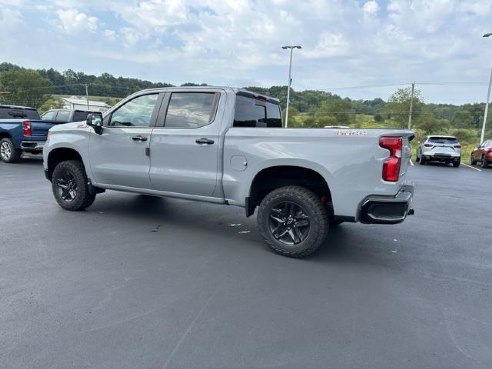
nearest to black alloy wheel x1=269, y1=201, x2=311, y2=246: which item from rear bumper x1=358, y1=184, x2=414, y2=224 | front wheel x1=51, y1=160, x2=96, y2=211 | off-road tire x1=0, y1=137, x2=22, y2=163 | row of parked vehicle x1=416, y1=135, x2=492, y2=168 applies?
rear bumper x1=358, y1=184, x2=414, y2=224

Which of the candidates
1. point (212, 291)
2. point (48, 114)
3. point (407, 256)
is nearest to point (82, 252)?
point (212, 291)

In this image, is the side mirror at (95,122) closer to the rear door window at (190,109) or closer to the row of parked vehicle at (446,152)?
the rear door window at (190,109)

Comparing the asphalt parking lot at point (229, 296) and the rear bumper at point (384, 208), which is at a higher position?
the rear bumper at point (384, 208)

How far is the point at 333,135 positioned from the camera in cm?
419

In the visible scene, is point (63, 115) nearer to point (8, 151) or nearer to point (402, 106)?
point (8, 151)

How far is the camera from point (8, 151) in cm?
1274

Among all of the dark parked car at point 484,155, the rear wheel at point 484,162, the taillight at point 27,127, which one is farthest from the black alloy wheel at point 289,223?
the rear wheel at point 484,162

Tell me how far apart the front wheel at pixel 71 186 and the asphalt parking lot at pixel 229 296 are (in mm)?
303

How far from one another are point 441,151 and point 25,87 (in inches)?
2579

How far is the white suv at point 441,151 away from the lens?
19.4 metres

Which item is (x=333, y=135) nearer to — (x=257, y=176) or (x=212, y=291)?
(x=257, y=176)

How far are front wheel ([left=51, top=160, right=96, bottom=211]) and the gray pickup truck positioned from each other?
16 mm

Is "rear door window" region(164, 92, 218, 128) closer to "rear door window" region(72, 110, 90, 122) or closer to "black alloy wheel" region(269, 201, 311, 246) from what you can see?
"black alloy wheel" region(269, 201, 311, 246)

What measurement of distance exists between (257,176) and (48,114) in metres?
12.7
